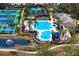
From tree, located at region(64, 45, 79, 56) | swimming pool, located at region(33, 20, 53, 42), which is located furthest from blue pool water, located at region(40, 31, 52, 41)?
tree, located at region(64, 45, 79, 56)

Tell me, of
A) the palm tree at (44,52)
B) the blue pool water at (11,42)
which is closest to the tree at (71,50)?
the palm tree at (44,52)

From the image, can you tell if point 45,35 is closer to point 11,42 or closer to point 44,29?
point 44,29

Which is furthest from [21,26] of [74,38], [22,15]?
[74,38]

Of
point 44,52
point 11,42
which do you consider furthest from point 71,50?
point 11,42

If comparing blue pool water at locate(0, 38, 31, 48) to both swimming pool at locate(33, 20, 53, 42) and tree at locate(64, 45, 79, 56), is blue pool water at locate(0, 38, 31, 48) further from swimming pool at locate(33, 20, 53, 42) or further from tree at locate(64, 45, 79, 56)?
tree at locate(64, 45, 79, 56)

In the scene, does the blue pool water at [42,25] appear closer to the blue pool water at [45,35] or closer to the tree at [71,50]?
the blue pool water at [45,35]

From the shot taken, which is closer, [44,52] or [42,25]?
[44,52]

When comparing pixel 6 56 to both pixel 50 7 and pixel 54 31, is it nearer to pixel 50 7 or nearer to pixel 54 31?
pixel 54 31

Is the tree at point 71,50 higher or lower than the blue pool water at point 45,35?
lower

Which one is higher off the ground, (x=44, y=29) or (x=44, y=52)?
(x=44, y=29)
